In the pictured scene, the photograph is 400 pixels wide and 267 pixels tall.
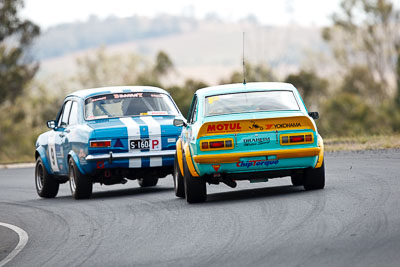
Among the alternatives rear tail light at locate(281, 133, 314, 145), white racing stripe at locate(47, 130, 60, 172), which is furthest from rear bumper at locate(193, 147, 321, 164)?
white racing stripe at locate(47, 130, 60, 172)

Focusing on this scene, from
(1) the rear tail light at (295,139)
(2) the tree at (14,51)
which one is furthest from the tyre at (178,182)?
(2) the tree at (14,51)

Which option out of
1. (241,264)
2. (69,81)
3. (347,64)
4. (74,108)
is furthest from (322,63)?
(241,264)

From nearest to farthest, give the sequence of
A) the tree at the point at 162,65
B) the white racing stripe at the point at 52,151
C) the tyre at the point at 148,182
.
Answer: the white racing stripe at the point at 52,151 → the tyre at the point at 148,182 → the tree at the point at 162,65

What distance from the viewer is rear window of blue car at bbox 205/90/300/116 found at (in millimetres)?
11820

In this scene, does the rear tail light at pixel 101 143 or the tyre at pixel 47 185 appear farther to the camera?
the tyre at pixel 47 185

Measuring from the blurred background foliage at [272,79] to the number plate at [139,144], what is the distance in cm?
1630

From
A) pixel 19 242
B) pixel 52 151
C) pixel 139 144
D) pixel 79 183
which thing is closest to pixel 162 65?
pixel 52 151

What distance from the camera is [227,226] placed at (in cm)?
930

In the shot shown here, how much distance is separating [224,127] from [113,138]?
9.17 feet

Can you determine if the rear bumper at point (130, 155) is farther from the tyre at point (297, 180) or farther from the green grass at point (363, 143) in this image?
the green grass at point (363, 143)

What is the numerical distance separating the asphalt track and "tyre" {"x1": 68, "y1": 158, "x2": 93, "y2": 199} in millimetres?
238

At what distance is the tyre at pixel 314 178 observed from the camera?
1194cm

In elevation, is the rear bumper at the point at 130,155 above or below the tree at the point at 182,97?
above

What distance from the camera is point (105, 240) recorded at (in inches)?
360
